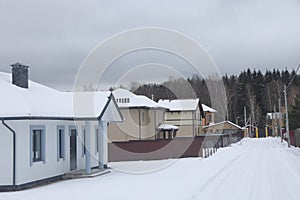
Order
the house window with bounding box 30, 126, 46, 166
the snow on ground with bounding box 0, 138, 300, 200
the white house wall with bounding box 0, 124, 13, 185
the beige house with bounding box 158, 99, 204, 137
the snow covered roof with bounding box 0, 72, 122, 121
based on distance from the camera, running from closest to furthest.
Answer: the snow on ground with bounding box 0, 138, 300, 200 < the white house wall with bounding box 0, 124, 13, 185 < the snow covered roof with bounding box 0, 72, 122, 121 < the house window with bounding box 30, 126, 46, 166 < the beige house with bounding box 158, 99, 204, 137

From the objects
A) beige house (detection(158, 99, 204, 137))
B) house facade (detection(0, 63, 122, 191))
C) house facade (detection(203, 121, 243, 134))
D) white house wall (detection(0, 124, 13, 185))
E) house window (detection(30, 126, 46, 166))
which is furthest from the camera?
house facade (detection(203, 121, 243, 134))

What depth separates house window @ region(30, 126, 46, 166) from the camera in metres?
17.7

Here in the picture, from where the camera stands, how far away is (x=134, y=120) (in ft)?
135

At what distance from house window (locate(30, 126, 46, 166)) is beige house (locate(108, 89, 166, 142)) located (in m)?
19.0

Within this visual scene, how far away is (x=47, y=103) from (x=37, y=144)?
2.60 meters

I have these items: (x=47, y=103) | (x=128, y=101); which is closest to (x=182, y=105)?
(x=128, y=101)

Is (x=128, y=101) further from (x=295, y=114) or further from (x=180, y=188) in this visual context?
(x=180, y=188)

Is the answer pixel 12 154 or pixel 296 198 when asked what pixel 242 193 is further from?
pixel 12 154

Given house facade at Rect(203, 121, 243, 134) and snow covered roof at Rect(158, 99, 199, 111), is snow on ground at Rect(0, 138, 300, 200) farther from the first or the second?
house facade at Rect(203, 121, 243, 134)

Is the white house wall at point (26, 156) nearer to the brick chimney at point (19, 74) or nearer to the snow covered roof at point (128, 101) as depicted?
the brick chimney at point (19, 74)

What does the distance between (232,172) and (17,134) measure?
9.76 meters

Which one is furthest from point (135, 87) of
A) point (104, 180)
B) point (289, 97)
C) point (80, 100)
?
point (104, 180)

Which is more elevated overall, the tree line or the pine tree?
the tree line

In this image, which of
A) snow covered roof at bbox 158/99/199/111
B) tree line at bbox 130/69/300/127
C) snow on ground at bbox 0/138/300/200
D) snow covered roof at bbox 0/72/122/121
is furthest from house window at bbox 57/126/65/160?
tree line at bbox 130/69/300/127
